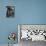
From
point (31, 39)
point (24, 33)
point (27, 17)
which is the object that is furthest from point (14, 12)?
point (31, 39)

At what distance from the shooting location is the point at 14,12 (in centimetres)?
344

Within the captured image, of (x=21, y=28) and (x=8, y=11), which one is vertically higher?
(x=8, y=11)

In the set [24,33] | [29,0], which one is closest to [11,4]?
[29,0]

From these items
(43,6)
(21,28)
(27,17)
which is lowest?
(21,28)

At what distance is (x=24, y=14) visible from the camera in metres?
3.46

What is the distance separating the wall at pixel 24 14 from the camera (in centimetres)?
343

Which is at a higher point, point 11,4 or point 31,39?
point 11,4

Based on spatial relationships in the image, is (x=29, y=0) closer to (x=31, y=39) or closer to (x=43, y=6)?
(x=43, y=6)

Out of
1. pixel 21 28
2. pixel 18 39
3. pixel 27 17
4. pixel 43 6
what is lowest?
pixel 18 39

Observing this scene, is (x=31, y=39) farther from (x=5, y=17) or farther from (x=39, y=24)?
(x=5, y=17)

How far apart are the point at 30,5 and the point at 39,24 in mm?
535

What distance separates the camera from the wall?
343cm

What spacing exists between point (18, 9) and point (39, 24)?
Answer: 0.65m

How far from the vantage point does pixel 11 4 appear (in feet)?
11.3
